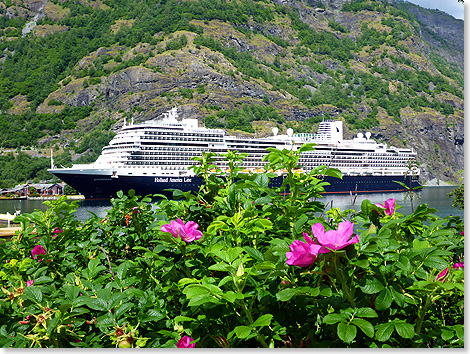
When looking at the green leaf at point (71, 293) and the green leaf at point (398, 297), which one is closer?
the green leaf at point (398, 297)

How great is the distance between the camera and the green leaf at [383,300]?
1157 millimetres

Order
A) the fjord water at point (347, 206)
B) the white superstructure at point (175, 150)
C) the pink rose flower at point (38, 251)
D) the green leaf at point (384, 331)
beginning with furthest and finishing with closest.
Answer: the white superstructure at point (175, 150) → the fjord water at point (347, 206) → the pink rose flower at point (38, 251) → the green leaf at point (384, 331)

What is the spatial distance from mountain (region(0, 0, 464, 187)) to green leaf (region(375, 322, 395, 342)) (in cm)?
7609

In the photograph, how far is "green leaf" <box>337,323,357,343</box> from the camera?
1.02m

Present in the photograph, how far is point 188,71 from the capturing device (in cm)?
9250

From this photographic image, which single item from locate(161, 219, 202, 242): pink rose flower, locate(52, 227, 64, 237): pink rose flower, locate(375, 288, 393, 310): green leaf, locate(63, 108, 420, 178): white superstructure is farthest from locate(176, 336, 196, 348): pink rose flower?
locate(63, 108, 420, 178): white superstructure

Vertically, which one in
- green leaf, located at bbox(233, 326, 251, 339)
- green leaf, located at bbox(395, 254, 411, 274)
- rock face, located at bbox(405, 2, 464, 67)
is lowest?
green leaf, located at bbox(233, 326, 251, 339)

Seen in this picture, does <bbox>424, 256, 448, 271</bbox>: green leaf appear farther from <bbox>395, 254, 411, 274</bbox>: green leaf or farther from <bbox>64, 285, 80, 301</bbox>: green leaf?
<bbox>64, 285, 80, 301</bbox>: green leaf

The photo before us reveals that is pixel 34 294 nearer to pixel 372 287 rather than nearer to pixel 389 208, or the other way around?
pixel 372 287

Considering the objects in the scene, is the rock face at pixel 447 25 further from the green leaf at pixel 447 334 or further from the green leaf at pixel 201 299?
the green leaf at pixel 201 299

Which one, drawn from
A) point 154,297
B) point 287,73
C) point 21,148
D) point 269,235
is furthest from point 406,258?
point 287,73

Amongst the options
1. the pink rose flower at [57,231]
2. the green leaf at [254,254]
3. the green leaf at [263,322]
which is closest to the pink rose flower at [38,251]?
the pink rose flower at [57,231]

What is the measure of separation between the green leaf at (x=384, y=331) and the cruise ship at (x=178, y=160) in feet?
96.7

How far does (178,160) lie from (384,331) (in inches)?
1656
